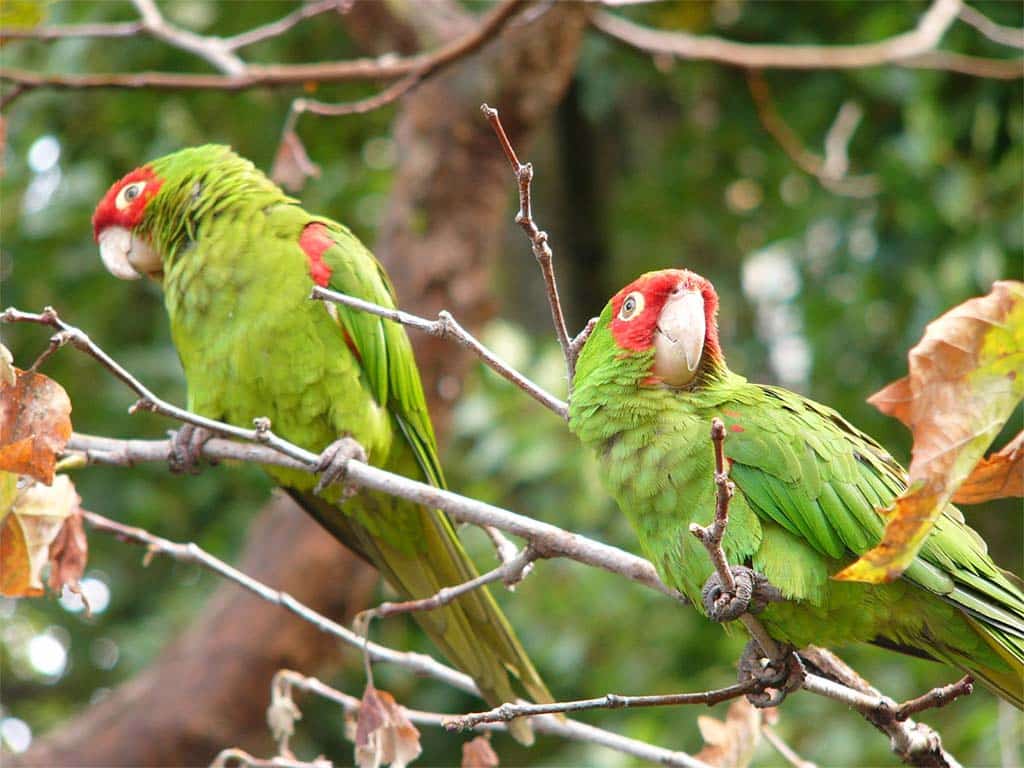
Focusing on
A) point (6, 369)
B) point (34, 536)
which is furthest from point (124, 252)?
point (6, 369)

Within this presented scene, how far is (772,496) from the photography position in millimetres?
2016

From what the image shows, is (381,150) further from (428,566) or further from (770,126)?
(428,566)

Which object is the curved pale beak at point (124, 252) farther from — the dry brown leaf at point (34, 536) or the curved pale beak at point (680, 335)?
the curved pale beak at point (680, 335)

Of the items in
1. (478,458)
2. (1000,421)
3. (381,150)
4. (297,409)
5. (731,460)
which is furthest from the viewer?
(381,150)

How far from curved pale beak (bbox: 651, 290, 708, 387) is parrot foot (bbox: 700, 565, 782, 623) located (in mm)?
374

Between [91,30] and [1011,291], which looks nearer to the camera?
[1011,291]

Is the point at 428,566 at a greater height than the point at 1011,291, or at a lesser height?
lesser

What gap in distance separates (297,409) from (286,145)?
81 cm

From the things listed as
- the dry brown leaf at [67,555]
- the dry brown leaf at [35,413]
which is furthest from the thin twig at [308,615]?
the dry brown leaf at [35,413]

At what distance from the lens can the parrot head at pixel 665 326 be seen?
6.72 feet

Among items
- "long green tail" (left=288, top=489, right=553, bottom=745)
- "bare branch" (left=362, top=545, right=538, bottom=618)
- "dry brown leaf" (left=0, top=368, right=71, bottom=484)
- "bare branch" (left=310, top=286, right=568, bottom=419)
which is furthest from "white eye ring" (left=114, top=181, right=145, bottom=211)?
"bare branch" (left=362, top=545, right=538, bottom=618)

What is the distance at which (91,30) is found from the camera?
346cm

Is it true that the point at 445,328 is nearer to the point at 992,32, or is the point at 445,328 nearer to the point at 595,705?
the point at 595,705

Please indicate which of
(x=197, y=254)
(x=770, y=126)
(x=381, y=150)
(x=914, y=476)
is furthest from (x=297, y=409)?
(x=381, y=150)
